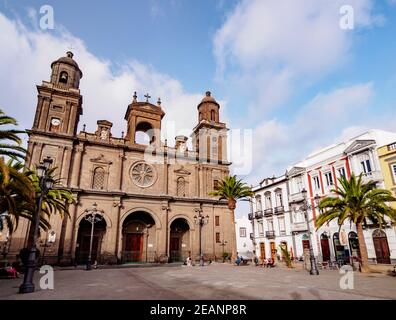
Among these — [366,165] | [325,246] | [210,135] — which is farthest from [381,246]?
[210,135]

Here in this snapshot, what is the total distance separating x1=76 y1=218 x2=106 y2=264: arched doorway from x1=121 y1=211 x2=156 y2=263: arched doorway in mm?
2746

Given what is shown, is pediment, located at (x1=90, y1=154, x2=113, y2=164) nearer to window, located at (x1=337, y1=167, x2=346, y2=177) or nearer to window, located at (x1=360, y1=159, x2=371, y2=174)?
window, located at (x1=337, y1=167, x2=346, y2=177)

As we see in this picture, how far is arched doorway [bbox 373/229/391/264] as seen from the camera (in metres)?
22.7

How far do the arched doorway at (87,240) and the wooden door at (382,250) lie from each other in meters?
28.1

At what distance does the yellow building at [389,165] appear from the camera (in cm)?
2259

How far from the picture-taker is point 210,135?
127ft

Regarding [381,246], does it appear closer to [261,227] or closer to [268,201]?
[268,201]

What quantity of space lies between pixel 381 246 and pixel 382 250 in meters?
0.34

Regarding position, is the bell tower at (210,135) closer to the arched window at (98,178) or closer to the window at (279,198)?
the window at (279,198)

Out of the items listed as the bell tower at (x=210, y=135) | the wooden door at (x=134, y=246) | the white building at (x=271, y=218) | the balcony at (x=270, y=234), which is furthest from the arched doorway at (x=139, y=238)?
the balcony at (x=270, y=234)
